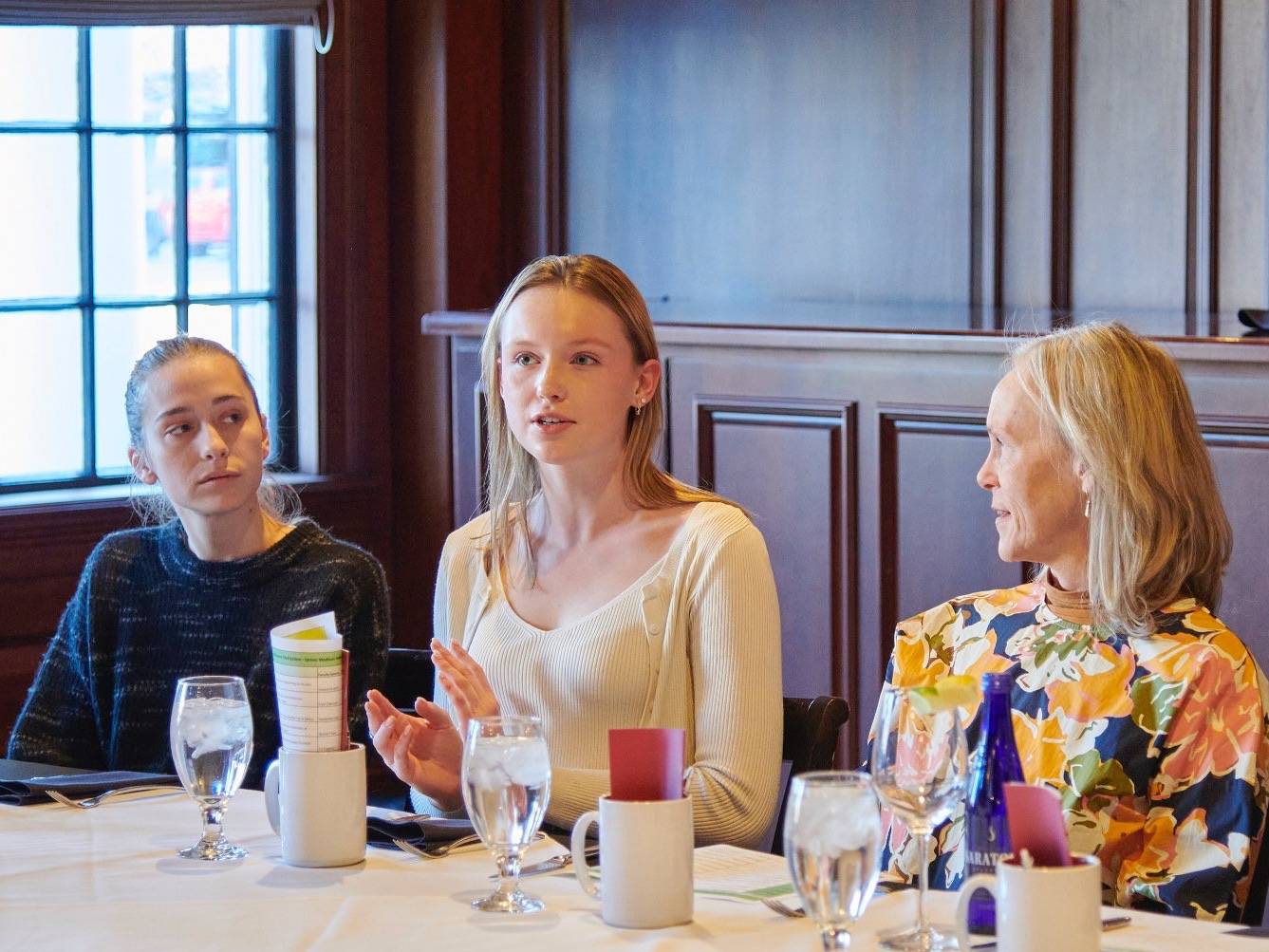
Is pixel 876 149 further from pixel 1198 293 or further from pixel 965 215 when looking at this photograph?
pixel 1198 293

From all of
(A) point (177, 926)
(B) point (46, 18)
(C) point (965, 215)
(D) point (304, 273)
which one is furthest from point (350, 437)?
(A) point (177, 926)

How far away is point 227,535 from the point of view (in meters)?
2.59

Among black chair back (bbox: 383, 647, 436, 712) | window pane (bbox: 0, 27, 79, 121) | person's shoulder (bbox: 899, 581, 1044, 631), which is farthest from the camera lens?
window pane (bbox: 0, 27, 79, 121)

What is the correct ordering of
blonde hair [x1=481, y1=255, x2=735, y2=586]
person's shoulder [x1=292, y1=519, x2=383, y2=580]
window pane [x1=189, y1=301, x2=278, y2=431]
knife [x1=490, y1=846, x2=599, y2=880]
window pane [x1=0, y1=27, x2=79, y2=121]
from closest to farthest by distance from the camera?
knife [x1=490, y1=846, x2=599, y2=880], blonde hair [x1=481, y1=255, x2=735, y2=586], person's shoulder [x1=292, y1=519, x2=383, y2=580], window pane [x1=0, y1=27, x2=79, y2=121], window pane [x1=189, y1=301, x2=278, y2=431]

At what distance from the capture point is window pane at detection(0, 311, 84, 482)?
158 inches

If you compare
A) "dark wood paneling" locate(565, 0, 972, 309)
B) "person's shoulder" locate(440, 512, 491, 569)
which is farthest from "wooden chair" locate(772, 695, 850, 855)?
"dark wood paneling" locate(565, 0, 972, 309)

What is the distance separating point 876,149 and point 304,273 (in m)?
1.36

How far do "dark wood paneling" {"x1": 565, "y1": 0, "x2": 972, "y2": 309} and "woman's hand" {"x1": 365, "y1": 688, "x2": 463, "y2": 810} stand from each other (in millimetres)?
2141

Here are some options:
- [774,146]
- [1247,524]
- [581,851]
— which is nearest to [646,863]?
[581,851]

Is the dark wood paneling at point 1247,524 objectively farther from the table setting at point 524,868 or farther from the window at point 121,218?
the window at point 121,218

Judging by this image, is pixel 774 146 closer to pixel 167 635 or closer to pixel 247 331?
pixel 247 331

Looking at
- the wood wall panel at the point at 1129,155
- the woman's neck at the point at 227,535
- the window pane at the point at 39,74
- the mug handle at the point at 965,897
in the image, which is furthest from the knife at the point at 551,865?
the window pane at the point at 39,74

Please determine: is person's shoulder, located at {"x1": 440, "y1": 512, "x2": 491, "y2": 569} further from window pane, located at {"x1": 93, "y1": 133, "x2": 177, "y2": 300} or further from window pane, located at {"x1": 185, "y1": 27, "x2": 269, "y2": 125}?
window pane, located at {"x1": 185, "y1": 27, "x2": 269, "y2": 125}

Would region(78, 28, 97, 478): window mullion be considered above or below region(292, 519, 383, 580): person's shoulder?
above
